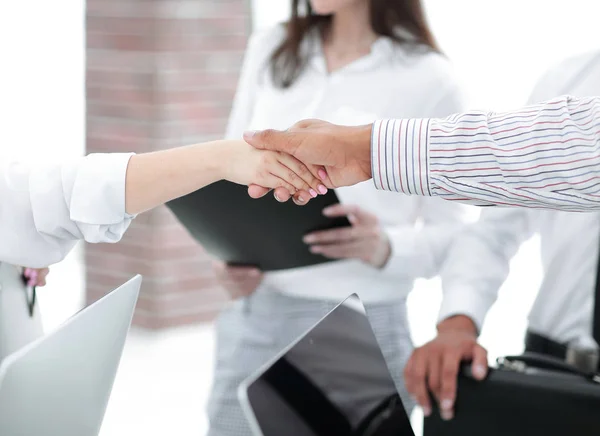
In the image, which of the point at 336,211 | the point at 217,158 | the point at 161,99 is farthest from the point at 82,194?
the point at 161,99

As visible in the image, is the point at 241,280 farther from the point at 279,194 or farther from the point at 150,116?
the point at 150,116

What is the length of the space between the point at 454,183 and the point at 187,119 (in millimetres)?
2484

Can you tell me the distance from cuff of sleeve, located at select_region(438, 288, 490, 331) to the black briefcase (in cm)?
28

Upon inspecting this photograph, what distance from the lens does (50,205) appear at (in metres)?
1.22

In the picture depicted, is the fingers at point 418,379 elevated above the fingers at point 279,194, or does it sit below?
below

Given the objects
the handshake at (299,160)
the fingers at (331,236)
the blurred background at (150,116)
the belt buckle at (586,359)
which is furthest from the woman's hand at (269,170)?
the blurred background at (150,116)

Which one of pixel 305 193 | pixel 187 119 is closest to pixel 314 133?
pixel 305 193

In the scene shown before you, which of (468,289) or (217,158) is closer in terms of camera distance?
(217,158)

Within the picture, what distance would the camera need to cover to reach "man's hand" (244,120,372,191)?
1.36 metres

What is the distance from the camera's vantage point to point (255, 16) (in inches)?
148

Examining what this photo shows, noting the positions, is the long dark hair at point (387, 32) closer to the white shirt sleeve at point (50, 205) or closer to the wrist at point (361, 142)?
the wrist at point (361, 142)

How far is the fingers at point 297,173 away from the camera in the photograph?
146cm

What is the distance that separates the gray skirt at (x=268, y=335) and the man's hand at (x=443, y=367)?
27cm

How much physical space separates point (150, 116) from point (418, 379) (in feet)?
7.81
